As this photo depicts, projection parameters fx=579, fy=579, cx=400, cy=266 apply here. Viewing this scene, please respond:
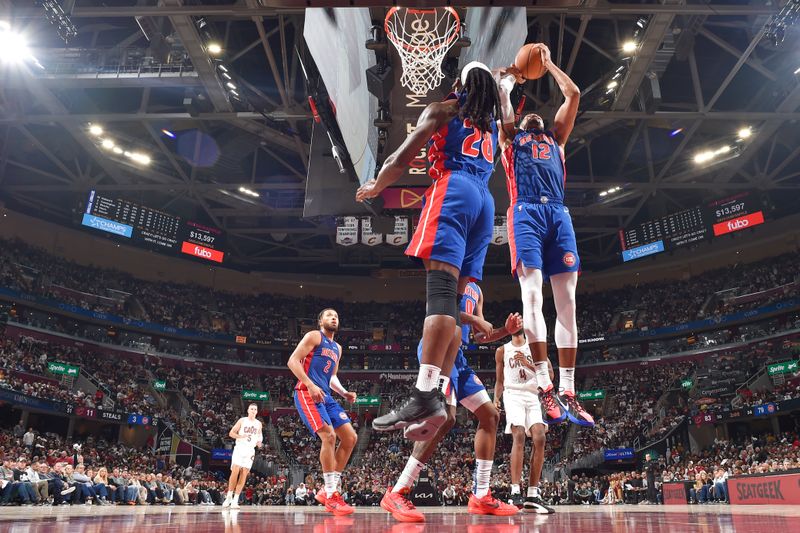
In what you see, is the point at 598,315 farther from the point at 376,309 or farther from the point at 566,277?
the point at 566,277

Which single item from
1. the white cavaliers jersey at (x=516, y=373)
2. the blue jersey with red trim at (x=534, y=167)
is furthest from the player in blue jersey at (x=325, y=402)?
the blue jersey with red trim at (x=534, y=167)

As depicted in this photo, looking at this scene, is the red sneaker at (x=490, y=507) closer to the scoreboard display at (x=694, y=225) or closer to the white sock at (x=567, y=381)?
the white sock at (x=567, y=381)

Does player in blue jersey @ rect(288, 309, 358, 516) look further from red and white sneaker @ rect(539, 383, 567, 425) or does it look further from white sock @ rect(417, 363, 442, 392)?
white sock @ rect(417, 363, 442, 392)

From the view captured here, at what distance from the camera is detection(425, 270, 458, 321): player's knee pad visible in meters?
3.13

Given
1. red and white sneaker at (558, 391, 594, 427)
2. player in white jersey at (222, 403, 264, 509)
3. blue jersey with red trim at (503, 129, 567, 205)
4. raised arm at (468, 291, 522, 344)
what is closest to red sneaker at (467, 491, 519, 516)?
red and white sneaker at (558, 391, 594, 427)

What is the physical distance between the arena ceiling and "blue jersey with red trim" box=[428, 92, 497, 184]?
8.44 meters

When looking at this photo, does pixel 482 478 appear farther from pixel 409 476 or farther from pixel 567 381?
pixel 567 381

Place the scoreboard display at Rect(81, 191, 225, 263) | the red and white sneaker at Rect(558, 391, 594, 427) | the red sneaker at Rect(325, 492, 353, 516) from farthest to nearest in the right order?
the scoreboard display at Rect(81, 191, 225, 263) → the red sneaker at Rect(325, 492, 353, 516) → the red and white sneaker at Rect(558, 391, 594, 427)

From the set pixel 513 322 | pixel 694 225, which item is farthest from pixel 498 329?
pixel 694 225

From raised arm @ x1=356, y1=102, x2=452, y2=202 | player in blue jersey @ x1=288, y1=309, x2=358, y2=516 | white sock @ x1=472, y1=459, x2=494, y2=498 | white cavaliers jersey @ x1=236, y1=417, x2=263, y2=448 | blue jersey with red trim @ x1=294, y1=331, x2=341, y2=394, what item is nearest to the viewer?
raised arm @ x1=356, y1=102, x2=452, y2=202

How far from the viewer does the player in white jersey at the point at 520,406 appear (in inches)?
228

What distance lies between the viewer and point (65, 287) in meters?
28.2

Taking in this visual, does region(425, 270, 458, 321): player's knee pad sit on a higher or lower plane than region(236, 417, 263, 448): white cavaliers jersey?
higher

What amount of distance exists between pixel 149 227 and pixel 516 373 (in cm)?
1994
